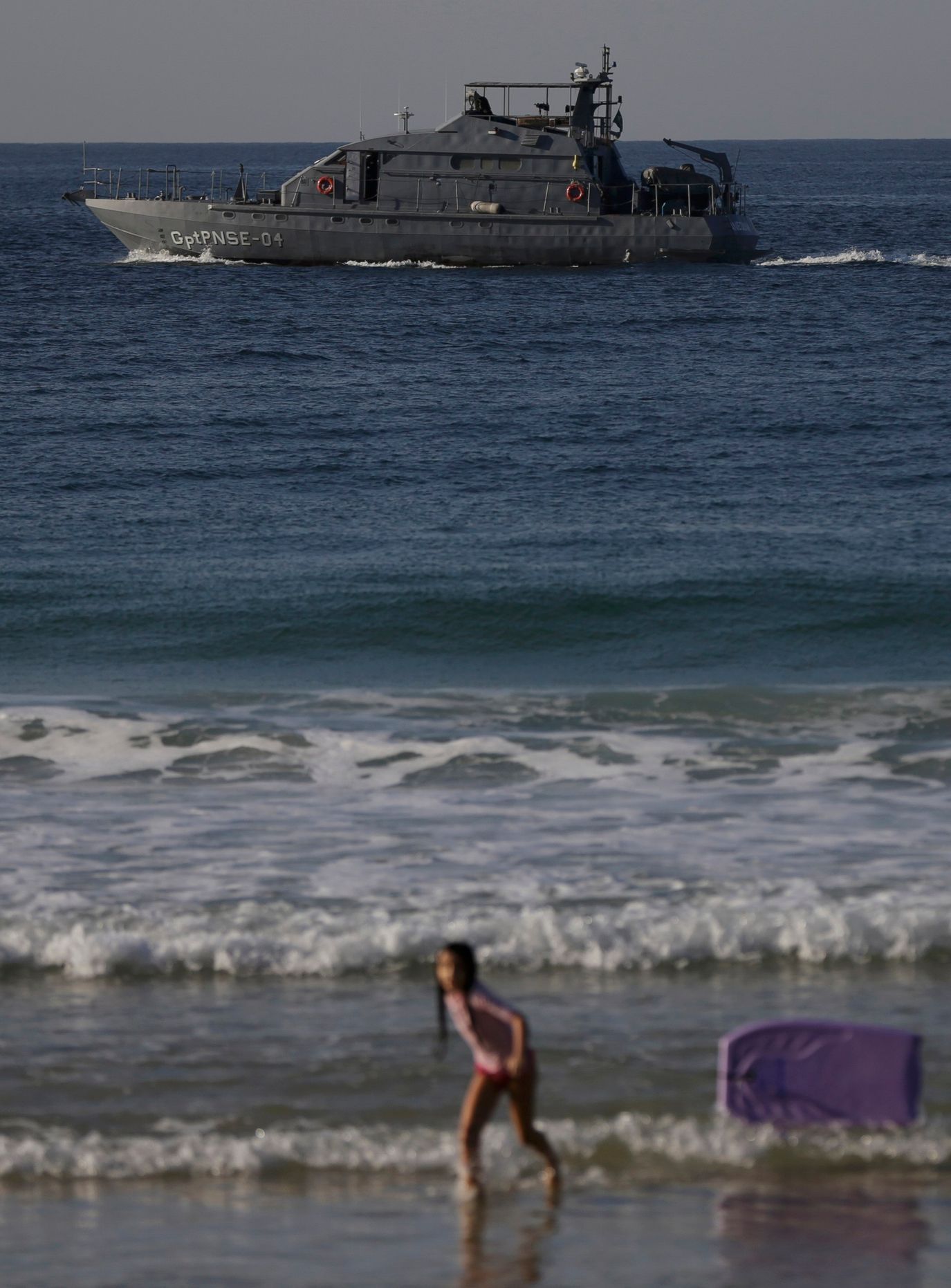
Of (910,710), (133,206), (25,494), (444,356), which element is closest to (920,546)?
(910,710)

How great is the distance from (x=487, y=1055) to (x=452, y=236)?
54069 mm

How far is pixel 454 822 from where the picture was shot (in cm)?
1236

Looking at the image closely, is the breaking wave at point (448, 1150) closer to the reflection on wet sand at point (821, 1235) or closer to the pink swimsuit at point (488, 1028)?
the reflection on wet sand at point (821, 1235)

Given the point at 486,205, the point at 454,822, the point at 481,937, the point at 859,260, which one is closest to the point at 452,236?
the point at 486,205

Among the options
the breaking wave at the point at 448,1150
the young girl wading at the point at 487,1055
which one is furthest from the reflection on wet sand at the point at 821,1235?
the young girl wading at the point at 487,1055

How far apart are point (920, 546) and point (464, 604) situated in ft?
20.6

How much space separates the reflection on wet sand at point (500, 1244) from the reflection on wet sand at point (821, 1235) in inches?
30.0

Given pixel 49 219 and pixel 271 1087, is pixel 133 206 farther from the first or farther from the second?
pixel 271 1087

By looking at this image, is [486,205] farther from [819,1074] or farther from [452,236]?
[819,1074]

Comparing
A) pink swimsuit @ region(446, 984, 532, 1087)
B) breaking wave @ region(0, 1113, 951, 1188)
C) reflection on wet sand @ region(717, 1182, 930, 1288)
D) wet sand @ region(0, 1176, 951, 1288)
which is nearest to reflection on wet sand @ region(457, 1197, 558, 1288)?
→ wet sand @ region(0, 1176, 951, 1288)

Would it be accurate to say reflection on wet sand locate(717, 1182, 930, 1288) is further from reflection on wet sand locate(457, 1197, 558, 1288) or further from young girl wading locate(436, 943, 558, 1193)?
young girl wading locate(436, 943, 558, 1193)

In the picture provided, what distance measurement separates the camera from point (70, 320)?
1838 inches

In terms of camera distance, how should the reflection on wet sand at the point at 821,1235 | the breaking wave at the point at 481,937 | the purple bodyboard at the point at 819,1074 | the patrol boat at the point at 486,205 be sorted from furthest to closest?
the patrol boat at the point at 486,205
the breaking wave at the point at 481,937
the purple bodyboard at the point at 819,1074
the reflection on wet sand at the point at 821,1235

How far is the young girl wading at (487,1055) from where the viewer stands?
700 cm
